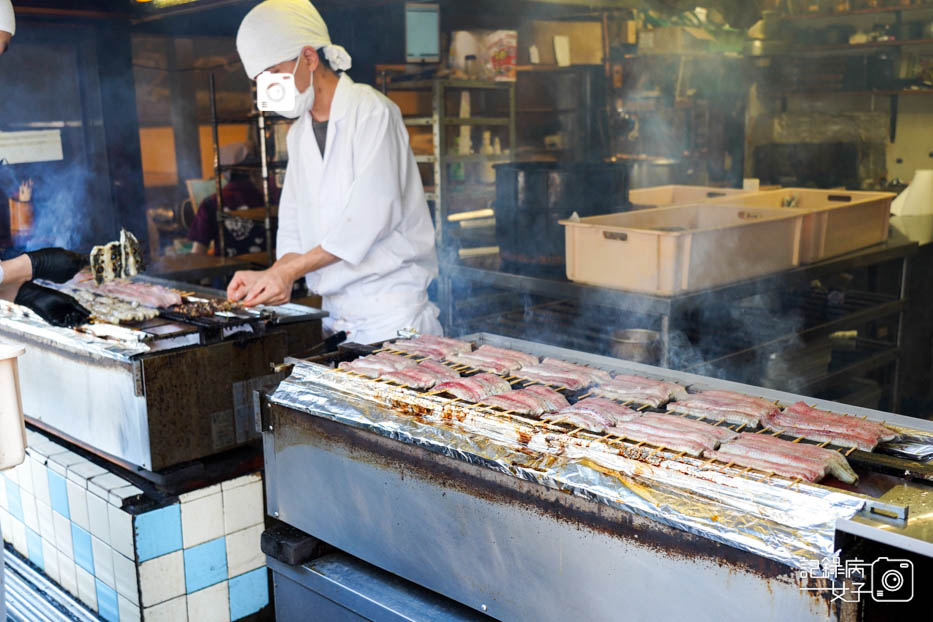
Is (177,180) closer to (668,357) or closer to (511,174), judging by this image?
(511,174)

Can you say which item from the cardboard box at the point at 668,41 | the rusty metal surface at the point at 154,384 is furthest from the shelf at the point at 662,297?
the cardboard box at the point at 668,41

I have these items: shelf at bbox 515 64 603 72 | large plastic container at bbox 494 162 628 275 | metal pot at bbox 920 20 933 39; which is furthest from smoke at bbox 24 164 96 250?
metal pot at bbox 920 20 933 39

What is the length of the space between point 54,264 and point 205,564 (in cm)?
134

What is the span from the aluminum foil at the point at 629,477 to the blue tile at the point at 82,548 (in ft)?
5.02

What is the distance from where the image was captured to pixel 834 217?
4730mm

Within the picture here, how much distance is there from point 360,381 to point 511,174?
94.4 inches

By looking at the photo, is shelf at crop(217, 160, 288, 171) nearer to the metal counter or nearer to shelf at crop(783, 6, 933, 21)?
the metal counter

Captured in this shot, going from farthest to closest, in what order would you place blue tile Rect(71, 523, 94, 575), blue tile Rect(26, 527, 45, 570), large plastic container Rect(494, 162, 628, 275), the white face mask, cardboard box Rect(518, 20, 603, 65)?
cardboard box Rect(518, 20, 603, 65) → large plastic container Rect(494, 162, 628, 275) → blue tile Rect(26, 527, 45, 570) → the white face mask → blue tile Rect(71, 523, 94, 575)

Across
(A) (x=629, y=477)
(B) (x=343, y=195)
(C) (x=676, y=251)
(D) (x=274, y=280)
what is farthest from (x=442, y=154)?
(A) (x=629, y=477)

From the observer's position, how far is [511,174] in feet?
15.2

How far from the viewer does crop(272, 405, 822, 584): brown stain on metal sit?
1767 mm

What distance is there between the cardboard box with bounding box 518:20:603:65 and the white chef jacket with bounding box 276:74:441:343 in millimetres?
5867

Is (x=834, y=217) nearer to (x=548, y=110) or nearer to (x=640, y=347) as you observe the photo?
(x=640, y=347)

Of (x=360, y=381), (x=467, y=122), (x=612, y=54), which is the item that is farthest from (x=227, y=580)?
(x=612, y=54)
